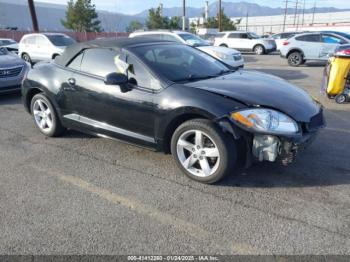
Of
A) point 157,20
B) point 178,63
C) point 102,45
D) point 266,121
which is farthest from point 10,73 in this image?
point 157,20

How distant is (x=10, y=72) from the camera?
8.31m

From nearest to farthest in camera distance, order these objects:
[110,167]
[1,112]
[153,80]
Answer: [153,80]
[110,167]
[1,112]

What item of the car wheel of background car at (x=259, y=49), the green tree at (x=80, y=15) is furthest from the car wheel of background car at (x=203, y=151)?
the green tree at (x=80, y=15)

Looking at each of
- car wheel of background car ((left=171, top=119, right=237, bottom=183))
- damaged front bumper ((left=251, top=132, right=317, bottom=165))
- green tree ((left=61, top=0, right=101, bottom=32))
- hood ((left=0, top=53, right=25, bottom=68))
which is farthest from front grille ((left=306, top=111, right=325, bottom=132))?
green tree ((left=61, top=0, right=101, bottom=32))

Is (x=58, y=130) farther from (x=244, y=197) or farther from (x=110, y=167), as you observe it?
(x=244, y=197)

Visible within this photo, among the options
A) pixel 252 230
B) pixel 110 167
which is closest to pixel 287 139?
pixel 252 230

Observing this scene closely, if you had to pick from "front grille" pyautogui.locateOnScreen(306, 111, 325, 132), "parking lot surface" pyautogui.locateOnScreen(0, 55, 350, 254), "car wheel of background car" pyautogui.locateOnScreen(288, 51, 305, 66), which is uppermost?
"front grille" pyautogui.locateOnScreen(306, 111, 325, 132)

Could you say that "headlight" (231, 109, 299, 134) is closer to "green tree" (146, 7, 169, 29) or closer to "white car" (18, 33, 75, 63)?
"white car" (18, 33, 75, 63)

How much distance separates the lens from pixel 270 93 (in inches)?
145

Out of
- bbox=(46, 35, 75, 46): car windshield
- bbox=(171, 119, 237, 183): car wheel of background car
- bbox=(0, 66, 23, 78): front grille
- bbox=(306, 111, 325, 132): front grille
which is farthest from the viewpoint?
bbox=(46, 35, 75, 46): car windshield

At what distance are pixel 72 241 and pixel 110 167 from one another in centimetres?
146

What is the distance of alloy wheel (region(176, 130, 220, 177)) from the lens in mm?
3518

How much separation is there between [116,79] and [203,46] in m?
9.38

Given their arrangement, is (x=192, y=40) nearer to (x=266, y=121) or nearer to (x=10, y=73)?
(x=10, y=73)
